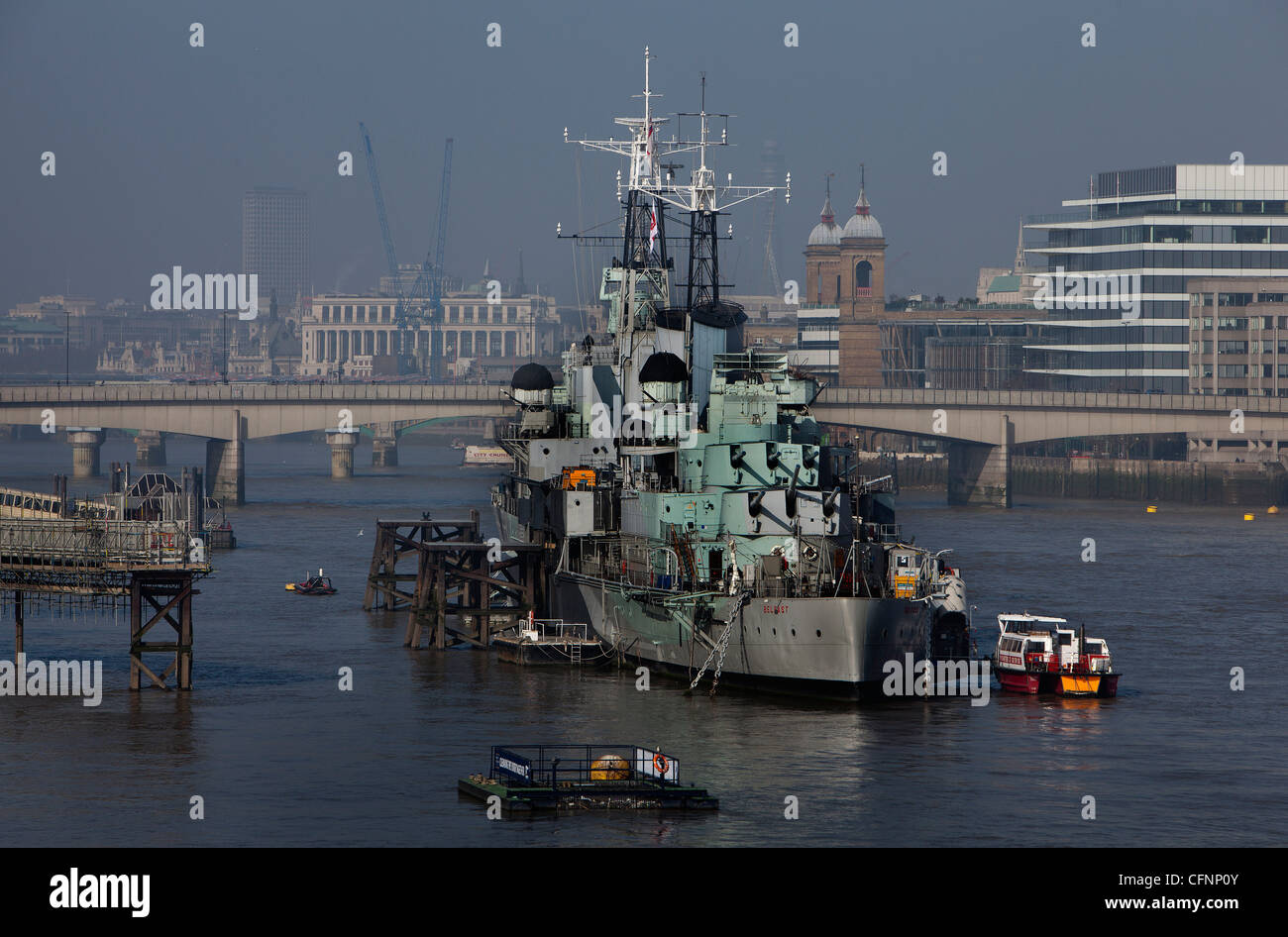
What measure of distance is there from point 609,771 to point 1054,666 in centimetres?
2235

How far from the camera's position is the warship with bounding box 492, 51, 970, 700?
61.6m

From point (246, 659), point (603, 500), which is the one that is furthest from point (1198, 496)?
point (246, 659)

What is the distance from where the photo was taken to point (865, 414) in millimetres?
162000

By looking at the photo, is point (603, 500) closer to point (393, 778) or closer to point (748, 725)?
point (748, 725)

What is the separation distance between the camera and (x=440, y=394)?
557ft

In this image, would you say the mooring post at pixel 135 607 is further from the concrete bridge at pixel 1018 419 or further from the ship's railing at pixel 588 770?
the concrete bridge at pixel 1018 419

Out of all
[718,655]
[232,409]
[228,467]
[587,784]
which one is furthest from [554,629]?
[232,409]

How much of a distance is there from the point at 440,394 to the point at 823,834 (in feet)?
417

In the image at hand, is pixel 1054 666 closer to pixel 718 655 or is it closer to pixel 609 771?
pixel 718 655

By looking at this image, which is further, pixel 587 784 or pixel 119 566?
pixel 119 566

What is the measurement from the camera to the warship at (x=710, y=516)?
6159cm

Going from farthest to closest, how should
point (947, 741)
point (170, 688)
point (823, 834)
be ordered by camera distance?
point (170, 688) → point (947, 741) → point (823, 834)

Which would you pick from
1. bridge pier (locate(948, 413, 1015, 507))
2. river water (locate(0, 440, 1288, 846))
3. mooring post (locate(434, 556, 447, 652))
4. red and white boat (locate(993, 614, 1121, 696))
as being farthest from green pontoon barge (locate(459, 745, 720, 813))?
bridge pier (locate(948, 413, 1015, 507))

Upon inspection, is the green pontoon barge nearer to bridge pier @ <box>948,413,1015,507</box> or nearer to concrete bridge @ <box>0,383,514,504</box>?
bridge pier @ <box>948,413,1015,507</box>
